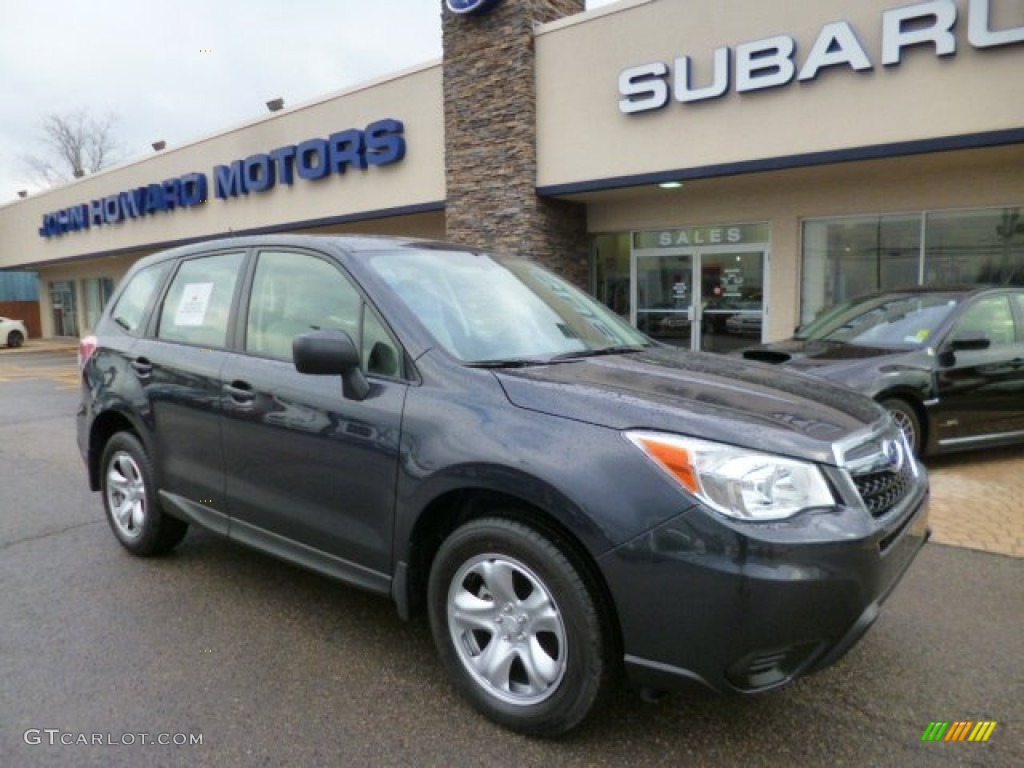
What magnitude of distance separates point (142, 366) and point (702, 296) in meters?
9.68

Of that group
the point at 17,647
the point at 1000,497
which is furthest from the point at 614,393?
the point at 1000,497

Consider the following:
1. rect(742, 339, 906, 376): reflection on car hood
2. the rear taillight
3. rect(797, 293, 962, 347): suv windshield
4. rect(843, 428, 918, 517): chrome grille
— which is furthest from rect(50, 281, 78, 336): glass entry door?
rect(843, 428, 918, 517): chrome grille

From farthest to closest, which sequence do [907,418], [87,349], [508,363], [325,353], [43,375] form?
[43,375] < [907,418] < [87,349] < [508,363] < [325,353]

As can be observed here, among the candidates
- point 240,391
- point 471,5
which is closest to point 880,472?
point 240,391

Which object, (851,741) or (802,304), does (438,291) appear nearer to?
(851,741)

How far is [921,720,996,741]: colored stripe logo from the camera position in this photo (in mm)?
2570

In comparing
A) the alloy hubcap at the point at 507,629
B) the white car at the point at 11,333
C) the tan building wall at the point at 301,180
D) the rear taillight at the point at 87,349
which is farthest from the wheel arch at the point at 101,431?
the white car at the point at 11,333

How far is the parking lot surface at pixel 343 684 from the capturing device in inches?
99.0

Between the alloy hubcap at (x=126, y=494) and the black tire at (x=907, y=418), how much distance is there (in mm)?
5400

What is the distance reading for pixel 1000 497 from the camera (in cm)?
551

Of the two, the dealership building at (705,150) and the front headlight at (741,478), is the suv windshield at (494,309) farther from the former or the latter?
the dealership building at (705,150)

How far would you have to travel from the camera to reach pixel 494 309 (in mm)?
3334

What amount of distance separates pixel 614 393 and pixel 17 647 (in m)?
2.86

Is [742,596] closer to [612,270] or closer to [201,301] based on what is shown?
[201,301]
